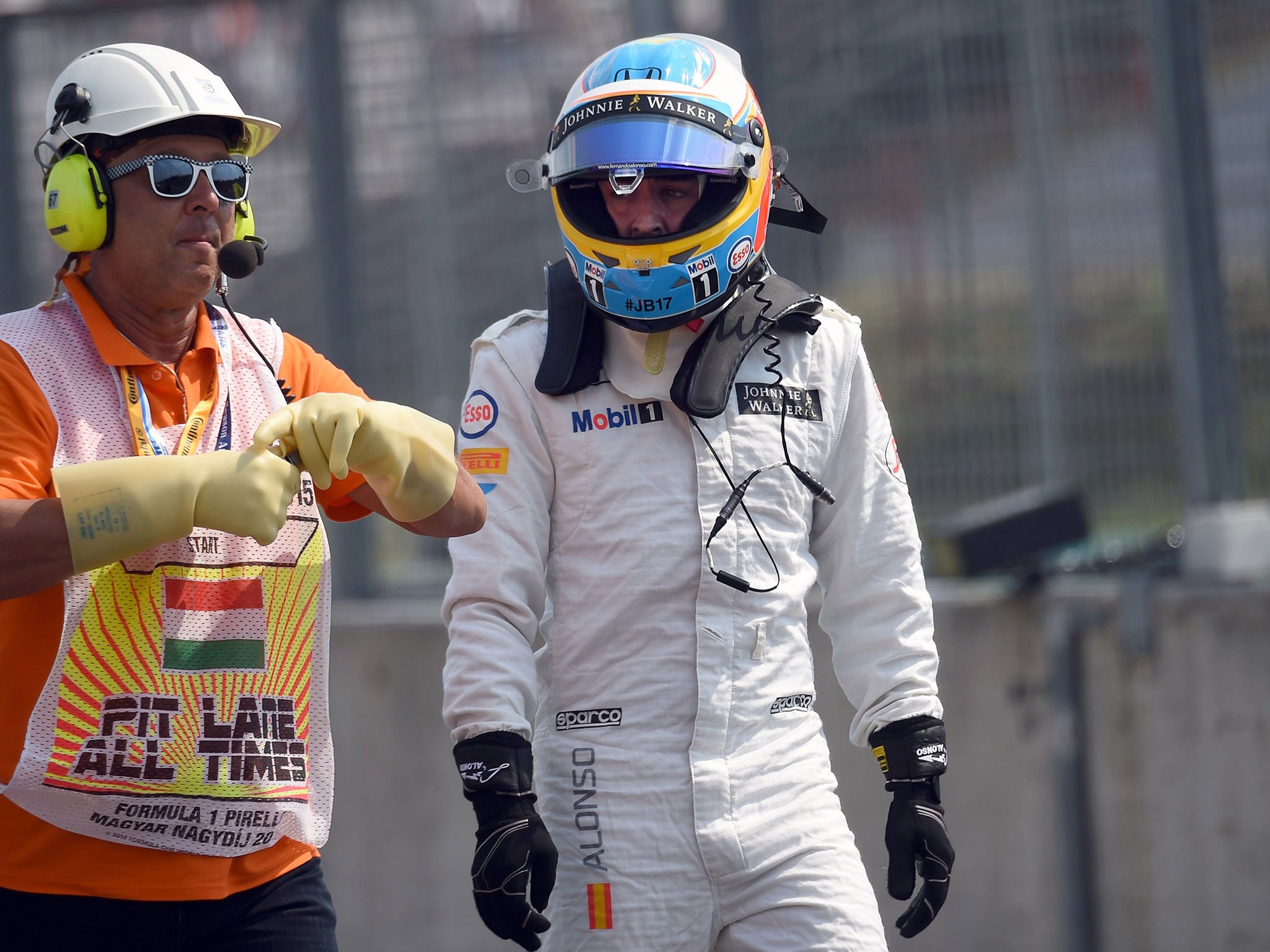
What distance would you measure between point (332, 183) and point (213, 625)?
383 centimetres

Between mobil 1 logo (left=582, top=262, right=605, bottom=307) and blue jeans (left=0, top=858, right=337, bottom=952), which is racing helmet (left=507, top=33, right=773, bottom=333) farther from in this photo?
blue jeans (left=0, top=858, right=337, bottom=952)

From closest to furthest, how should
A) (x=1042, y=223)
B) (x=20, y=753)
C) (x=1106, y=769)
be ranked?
(x=20, y=753) < (x=1106, y=769) < (x=1042, y=223)

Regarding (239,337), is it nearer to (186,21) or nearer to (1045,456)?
(1045,456)

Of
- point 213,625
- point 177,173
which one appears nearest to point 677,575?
point 213,625

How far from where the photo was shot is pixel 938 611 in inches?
205

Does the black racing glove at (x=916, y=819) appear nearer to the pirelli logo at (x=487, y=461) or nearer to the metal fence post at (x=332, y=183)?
the pirelli logo at (x=487, y=461)

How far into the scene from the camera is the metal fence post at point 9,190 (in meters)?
6.46

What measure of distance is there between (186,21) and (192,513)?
14.8 feet

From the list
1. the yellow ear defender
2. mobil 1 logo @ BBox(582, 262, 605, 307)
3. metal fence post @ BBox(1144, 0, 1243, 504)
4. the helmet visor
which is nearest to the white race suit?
mobil 1 logo @ BBox(582, 262, 605, 307)

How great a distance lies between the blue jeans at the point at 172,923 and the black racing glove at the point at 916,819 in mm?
1067

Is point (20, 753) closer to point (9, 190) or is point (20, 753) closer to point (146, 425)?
point (146, 425)

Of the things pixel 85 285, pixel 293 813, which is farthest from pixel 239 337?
pixel 293 813

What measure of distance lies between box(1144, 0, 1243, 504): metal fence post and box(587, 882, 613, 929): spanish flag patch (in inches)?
123

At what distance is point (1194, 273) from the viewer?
17.4 ft
